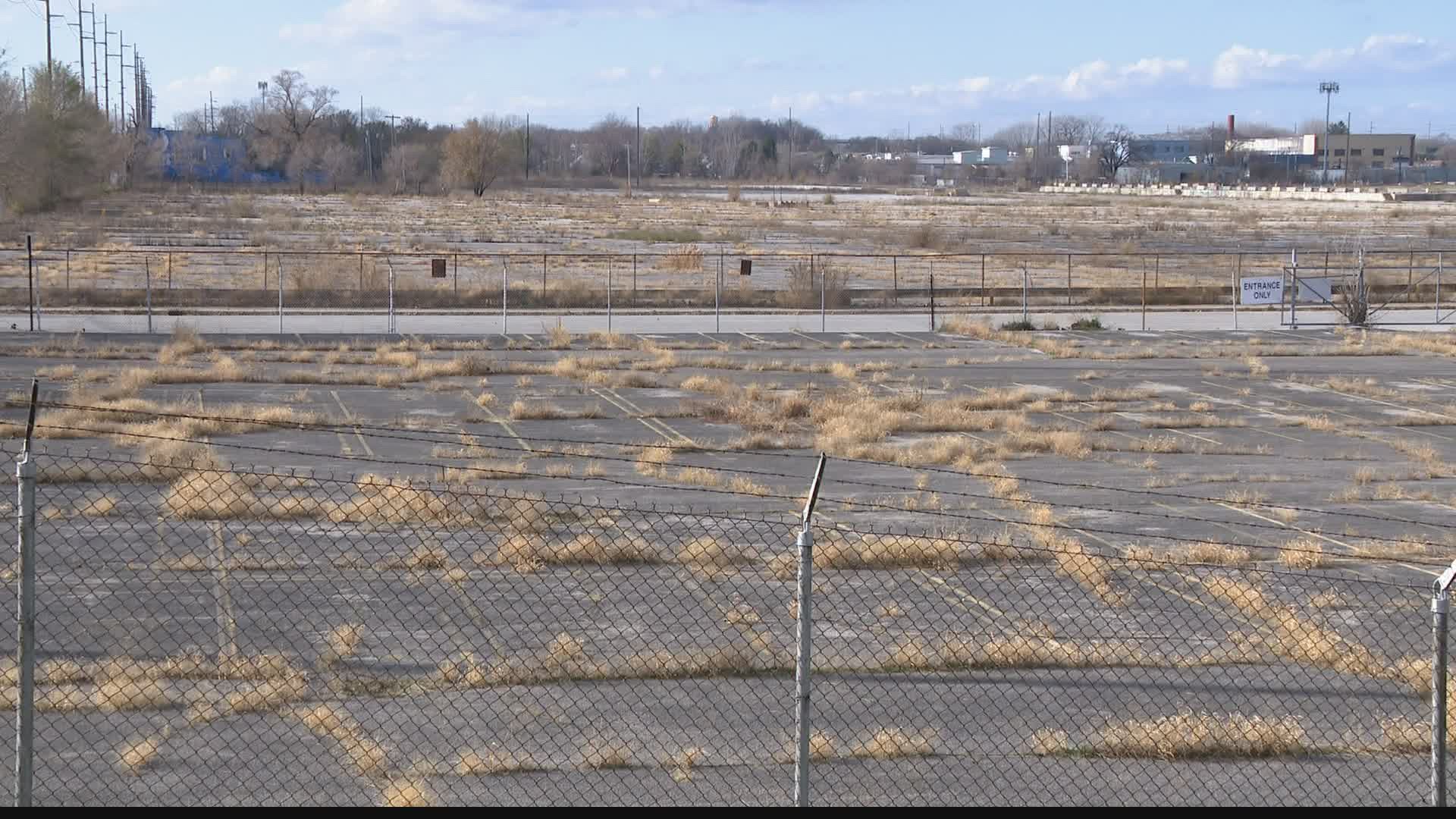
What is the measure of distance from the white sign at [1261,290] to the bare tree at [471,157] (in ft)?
367

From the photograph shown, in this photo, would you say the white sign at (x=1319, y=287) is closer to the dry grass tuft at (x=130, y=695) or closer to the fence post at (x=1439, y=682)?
the dry grass tuft at (x=130, y=695)

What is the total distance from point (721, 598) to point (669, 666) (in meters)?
2.75

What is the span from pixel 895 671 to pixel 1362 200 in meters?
159

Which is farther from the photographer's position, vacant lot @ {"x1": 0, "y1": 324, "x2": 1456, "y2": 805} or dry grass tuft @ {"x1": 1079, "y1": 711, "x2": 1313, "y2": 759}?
dry grass tuft @ {"x1": 1079, "y1": 711, "x2": 1313, "y2": 759}

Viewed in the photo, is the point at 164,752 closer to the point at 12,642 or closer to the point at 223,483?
the point at 12,642

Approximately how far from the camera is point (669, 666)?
12.4 meters

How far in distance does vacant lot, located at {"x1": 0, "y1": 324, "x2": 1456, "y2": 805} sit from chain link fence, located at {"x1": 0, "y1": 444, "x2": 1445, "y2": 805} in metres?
0.05

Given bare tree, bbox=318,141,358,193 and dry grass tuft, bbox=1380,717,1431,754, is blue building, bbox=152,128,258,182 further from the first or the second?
dry grass tuft, bbox=1380,717,1431,754

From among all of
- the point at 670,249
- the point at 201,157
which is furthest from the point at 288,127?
the point at 670,249

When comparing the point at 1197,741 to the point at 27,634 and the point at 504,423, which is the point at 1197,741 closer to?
the point at 27,634

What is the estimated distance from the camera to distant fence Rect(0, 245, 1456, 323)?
5200 cm

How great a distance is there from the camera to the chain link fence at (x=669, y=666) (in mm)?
9734

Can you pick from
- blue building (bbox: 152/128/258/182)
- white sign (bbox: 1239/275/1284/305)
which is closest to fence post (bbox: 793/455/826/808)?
white sign (bbox: 1239/275/1284/305)

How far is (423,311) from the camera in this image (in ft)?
168
